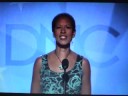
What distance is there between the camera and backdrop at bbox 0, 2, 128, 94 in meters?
3.40

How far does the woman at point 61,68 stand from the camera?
3355 mm

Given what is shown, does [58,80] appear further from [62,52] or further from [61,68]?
[62,52]

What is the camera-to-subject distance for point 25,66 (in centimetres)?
343

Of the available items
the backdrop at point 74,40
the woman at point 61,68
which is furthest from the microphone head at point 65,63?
the backdrop at point 74,40

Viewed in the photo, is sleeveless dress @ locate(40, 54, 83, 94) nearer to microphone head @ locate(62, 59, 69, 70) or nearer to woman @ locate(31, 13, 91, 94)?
woman @ locate(31, 13, 91, 94)

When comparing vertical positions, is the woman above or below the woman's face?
below

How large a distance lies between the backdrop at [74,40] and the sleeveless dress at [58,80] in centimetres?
11

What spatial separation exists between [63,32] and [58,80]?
0.42 metres

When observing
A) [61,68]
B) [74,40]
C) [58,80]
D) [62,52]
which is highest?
[74,40]

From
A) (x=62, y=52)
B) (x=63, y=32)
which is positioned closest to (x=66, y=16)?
(x=63, y=32)

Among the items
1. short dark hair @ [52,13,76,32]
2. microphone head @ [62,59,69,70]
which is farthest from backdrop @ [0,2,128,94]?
microphone head @ [62,59,69,70]

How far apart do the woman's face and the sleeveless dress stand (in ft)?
0.66

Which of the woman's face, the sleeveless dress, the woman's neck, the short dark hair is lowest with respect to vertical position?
the sleeveless dress

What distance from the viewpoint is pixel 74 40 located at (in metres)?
3.41
